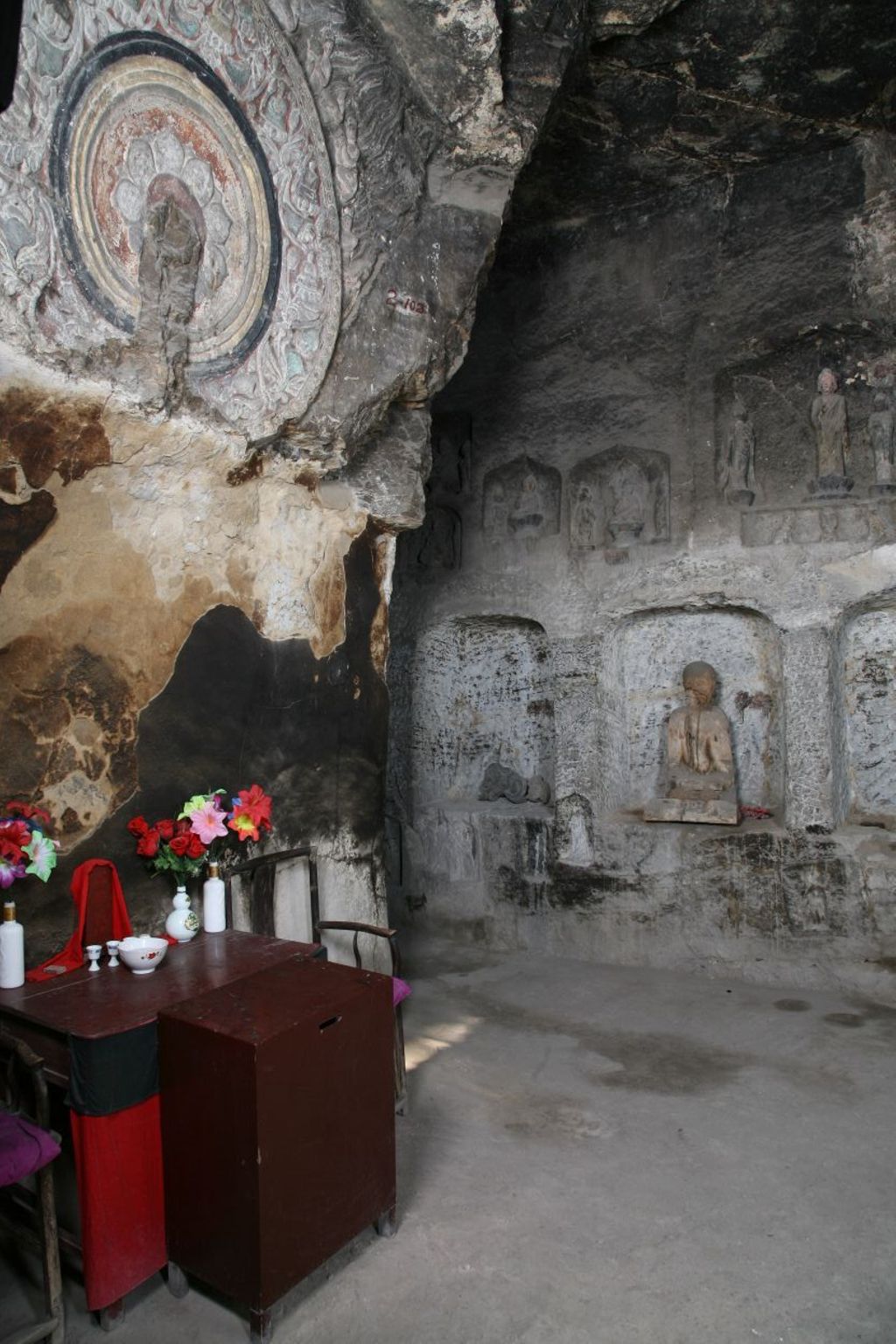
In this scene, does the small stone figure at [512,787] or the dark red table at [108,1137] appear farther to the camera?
the small stone figure at [512,787]

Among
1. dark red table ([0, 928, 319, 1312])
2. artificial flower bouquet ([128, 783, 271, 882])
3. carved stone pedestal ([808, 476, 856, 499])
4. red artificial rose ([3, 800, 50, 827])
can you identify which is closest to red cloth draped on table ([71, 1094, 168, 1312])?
dark red table ([0, 928, 319, 1312])

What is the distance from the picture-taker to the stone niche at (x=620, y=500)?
6.90m

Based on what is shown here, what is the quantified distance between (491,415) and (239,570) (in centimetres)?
370

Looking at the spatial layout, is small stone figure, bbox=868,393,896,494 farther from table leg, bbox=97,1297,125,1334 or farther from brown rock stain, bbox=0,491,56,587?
table leg, bbox=97,1297,125,1334

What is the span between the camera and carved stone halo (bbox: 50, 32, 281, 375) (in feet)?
10.8

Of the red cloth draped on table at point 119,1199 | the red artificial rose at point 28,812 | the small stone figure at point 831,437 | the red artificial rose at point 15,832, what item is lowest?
the red cloth draped on table at point 119,1199

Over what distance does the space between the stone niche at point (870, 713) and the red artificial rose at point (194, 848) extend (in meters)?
4.56

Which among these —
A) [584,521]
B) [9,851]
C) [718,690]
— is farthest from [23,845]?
[718,690]

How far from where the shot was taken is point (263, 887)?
4.41m

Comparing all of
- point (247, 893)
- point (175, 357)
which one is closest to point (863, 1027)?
point (247, 893)

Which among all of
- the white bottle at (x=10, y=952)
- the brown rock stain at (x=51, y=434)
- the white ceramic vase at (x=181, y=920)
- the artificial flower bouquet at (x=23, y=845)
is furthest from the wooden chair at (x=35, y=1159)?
the brown rock stain at (x=51, y=434)

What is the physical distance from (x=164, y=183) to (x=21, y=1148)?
3346mm

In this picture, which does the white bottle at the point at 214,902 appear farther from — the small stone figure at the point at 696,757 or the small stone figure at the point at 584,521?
the small stone figure at the point at 584,521

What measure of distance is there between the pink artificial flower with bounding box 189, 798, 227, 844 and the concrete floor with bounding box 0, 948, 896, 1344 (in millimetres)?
1501
